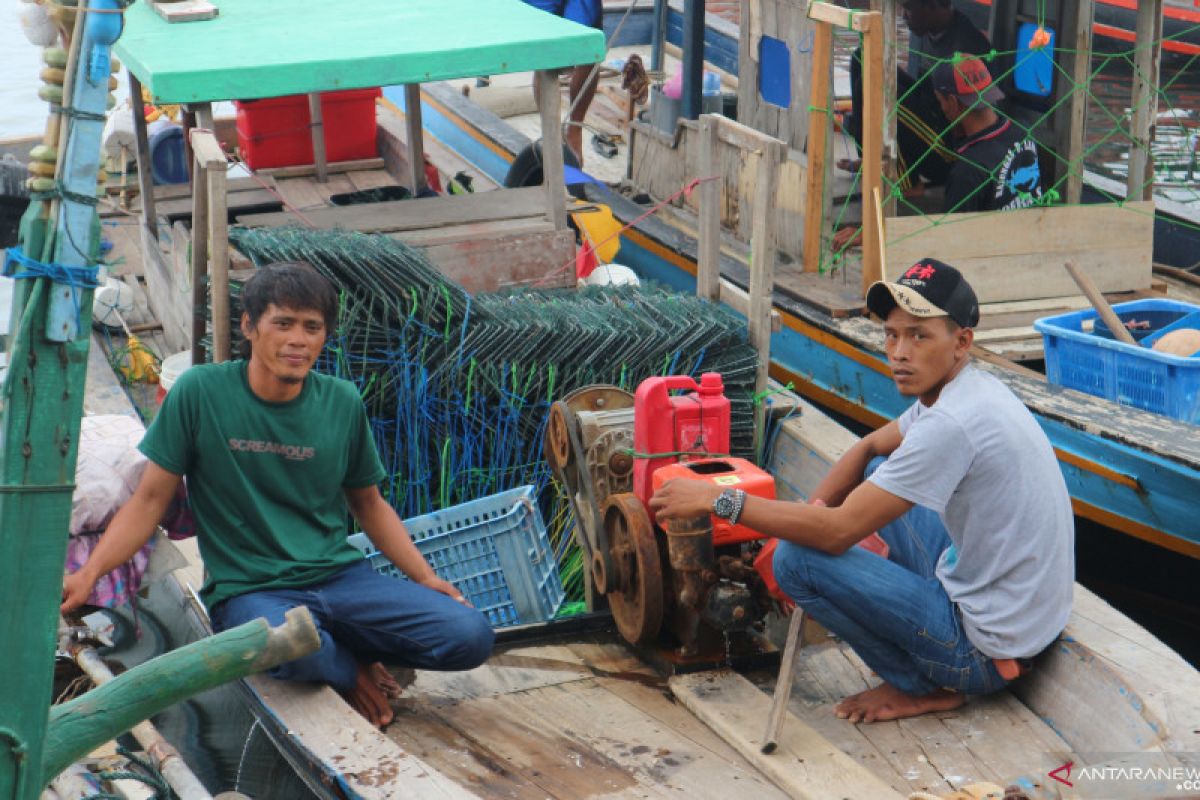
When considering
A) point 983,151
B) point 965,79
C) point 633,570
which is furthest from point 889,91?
point 633,570

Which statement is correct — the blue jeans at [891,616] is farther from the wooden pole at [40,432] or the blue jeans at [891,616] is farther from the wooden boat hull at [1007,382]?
the wooden pole at [40,432]

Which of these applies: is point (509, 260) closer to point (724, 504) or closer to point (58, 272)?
point (724, 504)

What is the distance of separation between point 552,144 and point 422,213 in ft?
2.09

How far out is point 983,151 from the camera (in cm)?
743

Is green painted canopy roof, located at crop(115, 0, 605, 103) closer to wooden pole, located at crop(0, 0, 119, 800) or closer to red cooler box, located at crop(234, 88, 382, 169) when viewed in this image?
red cooler box, located at crop(234, 88, 382, 169)

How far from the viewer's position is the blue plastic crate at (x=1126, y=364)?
5.64m

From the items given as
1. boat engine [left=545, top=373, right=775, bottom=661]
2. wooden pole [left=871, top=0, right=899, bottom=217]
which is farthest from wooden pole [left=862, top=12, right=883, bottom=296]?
boat engine [left=545, top=373, right=775, bottom=661]

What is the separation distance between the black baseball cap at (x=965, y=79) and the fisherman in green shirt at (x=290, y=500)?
4.35 meters

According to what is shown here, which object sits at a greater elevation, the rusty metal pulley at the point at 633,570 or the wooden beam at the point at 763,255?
the wooden beam at the point at 763,255

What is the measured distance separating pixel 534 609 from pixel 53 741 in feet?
9.49

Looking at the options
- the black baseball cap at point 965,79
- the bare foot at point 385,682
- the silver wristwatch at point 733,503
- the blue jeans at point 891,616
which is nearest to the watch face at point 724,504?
the silver wristwatch at point 733,503

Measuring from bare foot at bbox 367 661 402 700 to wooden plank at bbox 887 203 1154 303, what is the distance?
3.56m

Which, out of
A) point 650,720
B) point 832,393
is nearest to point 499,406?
point 650,720

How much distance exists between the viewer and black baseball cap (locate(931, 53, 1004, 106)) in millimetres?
7352
